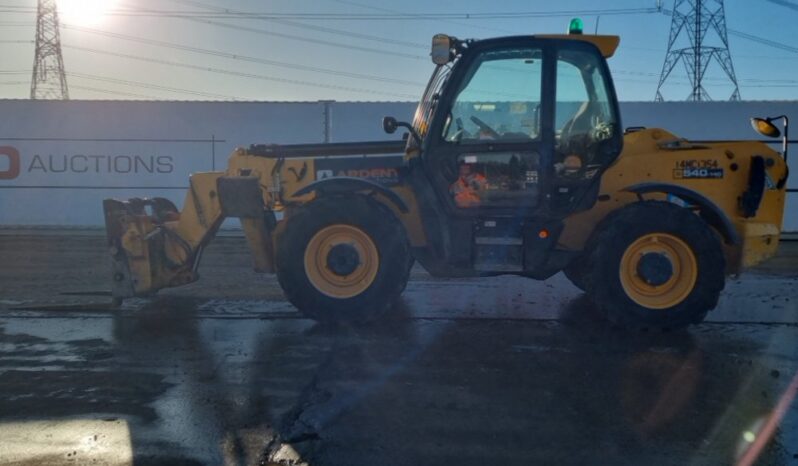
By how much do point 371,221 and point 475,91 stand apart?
4.85 ft

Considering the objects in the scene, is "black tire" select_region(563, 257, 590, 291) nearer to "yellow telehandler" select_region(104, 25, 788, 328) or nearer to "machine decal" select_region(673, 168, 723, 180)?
"yellow telehandler" select_region(104, 25, 788, 328)

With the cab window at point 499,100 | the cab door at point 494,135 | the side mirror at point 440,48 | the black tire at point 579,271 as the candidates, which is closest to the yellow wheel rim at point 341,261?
the cab door at point 494,135

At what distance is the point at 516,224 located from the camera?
6.92m

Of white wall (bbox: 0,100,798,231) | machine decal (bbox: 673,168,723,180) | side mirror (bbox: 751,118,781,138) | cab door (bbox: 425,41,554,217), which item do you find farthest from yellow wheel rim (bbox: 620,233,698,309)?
white wall (bbox: 0,100,798,231)

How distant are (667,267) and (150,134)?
47.1 ft

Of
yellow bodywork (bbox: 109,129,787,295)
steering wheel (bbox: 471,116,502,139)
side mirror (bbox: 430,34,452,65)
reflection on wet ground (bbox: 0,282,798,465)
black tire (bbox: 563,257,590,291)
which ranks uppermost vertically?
side mirror (bbox: 430,34,452,65)

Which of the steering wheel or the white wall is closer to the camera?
the steering wheel

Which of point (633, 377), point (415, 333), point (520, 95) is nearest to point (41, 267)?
point (415, 333)

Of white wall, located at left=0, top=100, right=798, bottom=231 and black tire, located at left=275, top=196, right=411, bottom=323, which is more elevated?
white wall, located at left=0, top=100, right=798, bottom=231

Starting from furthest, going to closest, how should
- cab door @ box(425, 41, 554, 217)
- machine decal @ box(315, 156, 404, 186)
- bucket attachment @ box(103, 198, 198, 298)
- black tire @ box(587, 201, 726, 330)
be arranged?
bucket attachment @ box(103, 198, 198, 298) < machine decal @ box(315, 156, 404, 186) < cab door @ box(425, 41, 554, 217) < black tire @ box(587, 201, 726, 330)

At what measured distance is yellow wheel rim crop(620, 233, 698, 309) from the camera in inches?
265

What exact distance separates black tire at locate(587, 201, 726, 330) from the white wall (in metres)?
11.9

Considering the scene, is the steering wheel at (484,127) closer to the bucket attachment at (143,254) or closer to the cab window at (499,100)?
the cab window at (499,100)

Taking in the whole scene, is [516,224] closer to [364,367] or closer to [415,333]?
[415,333]
